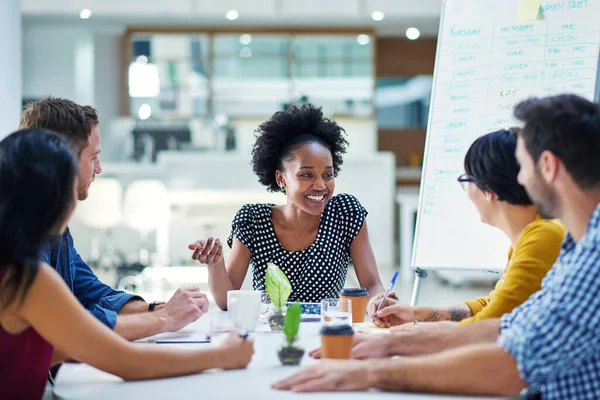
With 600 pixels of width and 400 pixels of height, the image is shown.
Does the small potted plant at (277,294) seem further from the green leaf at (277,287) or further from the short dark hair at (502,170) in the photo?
the short dark hair at (502,170)

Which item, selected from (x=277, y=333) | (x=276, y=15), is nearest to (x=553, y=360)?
(x=277, y=333)

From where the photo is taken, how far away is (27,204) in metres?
1.33

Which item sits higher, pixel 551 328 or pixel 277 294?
pixel 551 328

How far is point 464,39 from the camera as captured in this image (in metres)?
3.01

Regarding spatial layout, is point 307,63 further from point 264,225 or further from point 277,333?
point 277,333

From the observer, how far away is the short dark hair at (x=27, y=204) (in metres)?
1.33

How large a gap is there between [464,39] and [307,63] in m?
6.66

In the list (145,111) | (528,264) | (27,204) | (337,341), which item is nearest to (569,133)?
(528,264)

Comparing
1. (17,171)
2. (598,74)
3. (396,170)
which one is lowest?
(396,170)

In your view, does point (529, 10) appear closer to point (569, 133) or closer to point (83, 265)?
point (569, 133)

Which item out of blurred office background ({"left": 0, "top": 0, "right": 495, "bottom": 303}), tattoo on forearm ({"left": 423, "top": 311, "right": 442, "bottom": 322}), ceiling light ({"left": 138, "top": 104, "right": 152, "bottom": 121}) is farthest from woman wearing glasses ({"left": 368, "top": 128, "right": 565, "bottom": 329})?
ceiling light ({"left": 138, "top": 104, "right": 152, "bottom": 121})

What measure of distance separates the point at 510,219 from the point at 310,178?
888 millimetres

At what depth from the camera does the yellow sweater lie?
1.76 meters

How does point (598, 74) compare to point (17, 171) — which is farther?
point (598, 74)
